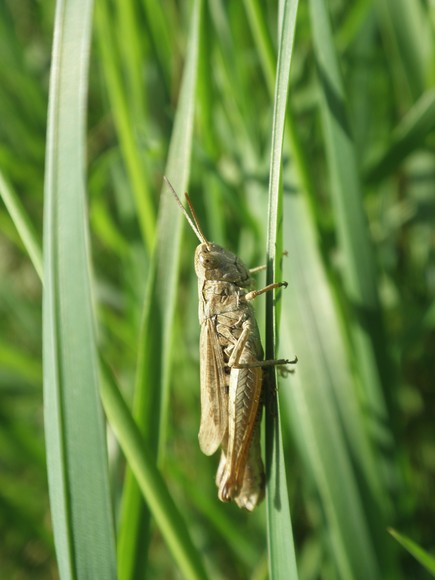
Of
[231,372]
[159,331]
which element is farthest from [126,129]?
[231,372]

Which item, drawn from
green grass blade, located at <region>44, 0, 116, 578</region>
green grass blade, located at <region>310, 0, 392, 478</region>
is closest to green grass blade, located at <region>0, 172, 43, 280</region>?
green grass blade, located at <region>44, 0, 116, 578</region>

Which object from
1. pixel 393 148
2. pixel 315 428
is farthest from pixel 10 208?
pixel 393 148

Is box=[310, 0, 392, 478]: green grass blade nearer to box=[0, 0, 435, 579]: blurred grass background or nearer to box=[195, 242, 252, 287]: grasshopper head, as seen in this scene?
box=[0, 0, 435, 579]: blurred grass background

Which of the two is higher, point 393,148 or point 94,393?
point 393,148

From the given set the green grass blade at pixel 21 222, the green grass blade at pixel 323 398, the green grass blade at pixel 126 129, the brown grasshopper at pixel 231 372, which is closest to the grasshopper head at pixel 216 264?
the brown grasshopper at pixel 231 372

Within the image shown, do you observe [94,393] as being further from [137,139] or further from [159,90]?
[159,90]

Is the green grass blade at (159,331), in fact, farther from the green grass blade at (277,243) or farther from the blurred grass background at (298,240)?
the green grass blade at (277,243)
